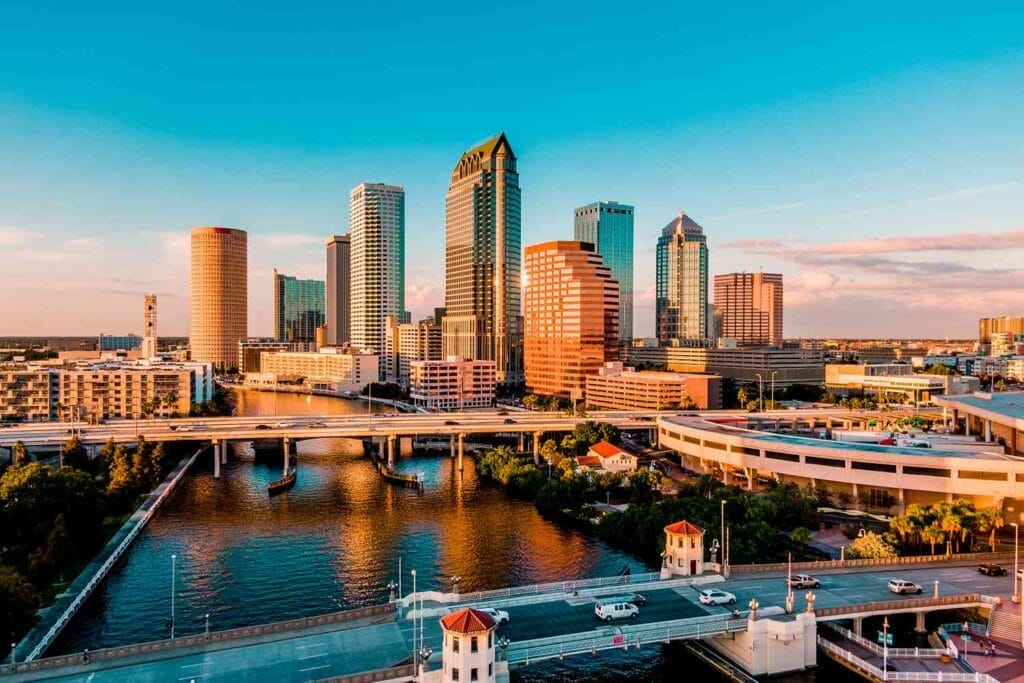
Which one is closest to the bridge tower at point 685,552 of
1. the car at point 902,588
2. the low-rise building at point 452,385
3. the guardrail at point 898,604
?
the guardrail at point 898,604

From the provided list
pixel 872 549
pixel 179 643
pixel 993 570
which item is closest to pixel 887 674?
pixel 872 549

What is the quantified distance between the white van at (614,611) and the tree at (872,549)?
948 inches

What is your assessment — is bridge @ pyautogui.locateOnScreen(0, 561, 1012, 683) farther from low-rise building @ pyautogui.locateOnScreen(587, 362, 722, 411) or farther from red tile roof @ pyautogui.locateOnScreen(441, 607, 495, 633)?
low-rise building @ pyautogui.locateOnScreen(587, 362, 722, 411)

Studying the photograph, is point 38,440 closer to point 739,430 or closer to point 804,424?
point 739,430

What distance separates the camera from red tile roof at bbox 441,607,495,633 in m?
34.2

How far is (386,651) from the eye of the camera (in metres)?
37.6

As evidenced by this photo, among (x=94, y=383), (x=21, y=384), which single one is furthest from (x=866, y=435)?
(x=21, y=384)

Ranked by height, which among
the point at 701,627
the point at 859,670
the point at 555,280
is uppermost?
the point at 555,280

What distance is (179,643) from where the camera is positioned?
38031 millimetres

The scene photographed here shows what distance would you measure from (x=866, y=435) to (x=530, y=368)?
355ft

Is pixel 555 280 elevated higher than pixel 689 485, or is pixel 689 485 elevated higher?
pixel 555 280

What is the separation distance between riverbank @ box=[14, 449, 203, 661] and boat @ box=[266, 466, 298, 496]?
11.5 metres

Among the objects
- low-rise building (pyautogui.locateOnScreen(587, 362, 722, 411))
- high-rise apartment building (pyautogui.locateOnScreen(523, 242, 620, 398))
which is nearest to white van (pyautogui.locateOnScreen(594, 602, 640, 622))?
low-rise building (pyautogui.locateOnScreen(587, 362, 722, 411))

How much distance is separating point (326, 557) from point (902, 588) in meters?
43.9
